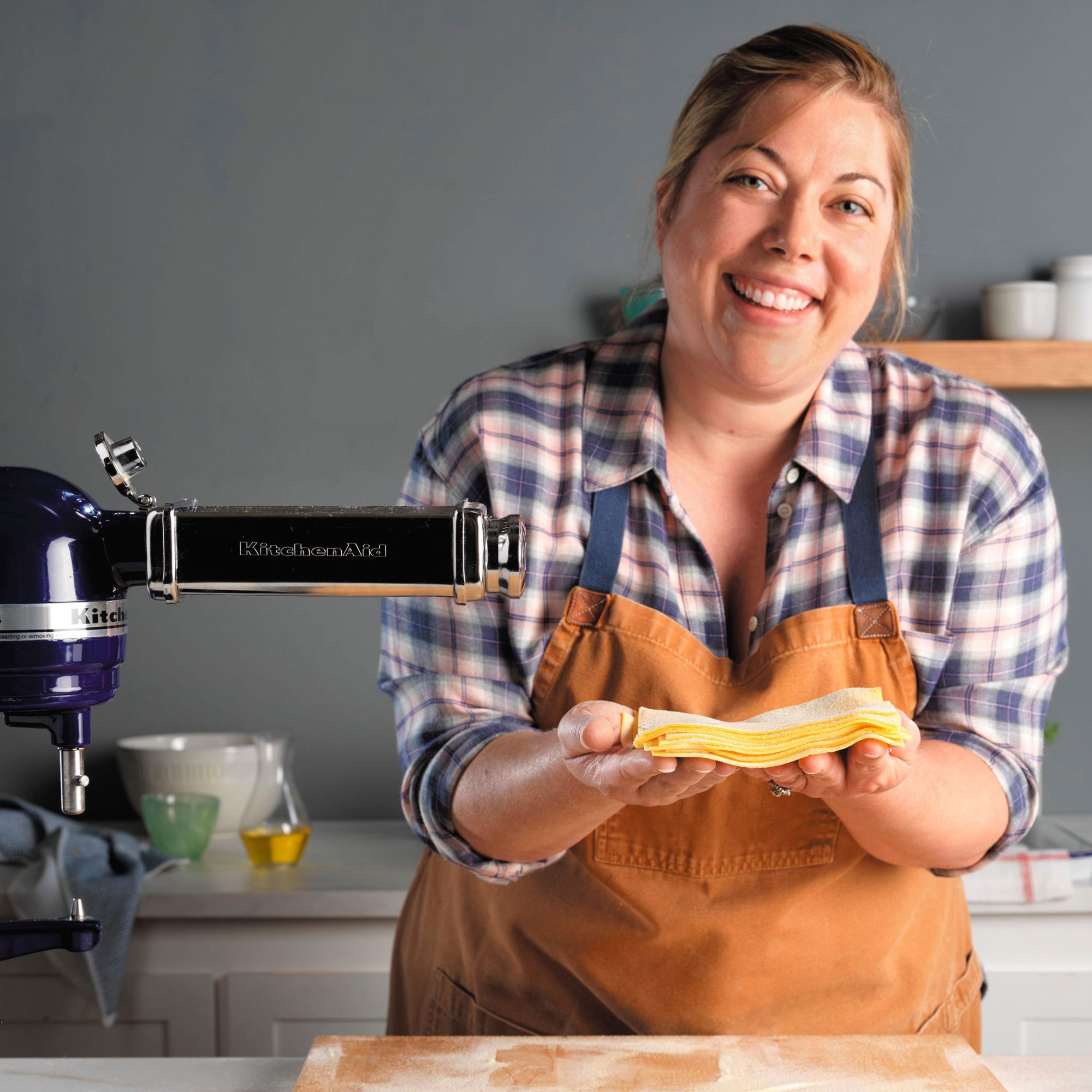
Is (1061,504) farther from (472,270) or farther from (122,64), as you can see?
(122,64)

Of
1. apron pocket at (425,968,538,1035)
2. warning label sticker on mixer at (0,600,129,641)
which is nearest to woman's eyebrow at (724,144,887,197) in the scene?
warning label sticker on mixer at (0,600,129,641)

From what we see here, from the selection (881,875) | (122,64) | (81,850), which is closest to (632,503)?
(881,875)

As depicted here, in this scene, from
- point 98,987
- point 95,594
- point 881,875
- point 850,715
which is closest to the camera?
point 95,594

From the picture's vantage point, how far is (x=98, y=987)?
1832 mm

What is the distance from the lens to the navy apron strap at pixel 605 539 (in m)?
1.21

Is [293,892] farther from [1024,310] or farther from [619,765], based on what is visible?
[1024,310]

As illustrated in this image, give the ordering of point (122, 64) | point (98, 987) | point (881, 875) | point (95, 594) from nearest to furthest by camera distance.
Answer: point (95, 594) < point (881, 875) < point (98, 987) < point (122, 64)

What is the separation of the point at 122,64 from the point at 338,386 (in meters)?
0.75

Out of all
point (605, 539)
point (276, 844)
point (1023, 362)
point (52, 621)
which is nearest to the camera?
point (52, 621)

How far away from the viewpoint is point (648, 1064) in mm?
936

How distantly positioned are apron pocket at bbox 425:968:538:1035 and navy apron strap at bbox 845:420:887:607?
55 centimetres

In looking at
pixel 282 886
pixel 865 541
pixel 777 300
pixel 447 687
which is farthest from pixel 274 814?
pixel 777 300

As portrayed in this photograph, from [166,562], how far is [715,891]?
26.4 inches

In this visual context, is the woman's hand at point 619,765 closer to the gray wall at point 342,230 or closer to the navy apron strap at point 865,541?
the navy apron strap at point 865,541
